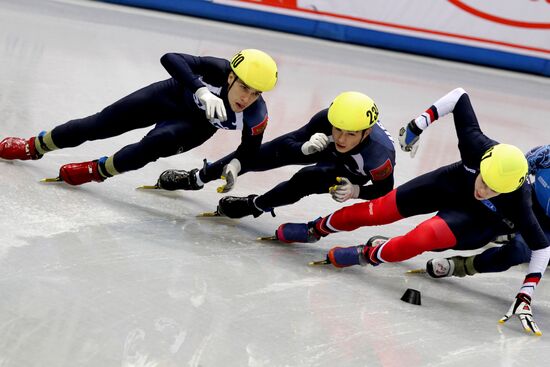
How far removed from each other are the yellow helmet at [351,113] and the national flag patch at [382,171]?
0.26 m

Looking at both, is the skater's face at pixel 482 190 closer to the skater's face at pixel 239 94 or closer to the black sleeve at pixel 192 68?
the skater's face at pixel 239 94

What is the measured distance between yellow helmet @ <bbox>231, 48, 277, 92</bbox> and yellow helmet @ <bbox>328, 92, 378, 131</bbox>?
1.22 feet

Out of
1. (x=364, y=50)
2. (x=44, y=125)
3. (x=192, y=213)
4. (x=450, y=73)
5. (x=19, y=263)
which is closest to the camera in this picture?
(x=19, y=263)

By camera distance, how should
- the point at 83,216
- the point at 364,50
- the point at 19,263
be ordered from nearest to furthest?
the point at 19,263
the point at 83,216
the point at 364,50

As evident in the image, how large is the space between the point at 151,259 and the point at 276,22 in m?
10.6

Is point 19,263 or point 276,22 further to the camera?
point 276,22

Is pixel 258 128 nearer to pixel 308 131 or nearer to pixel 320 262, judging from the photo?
pixel 308 131

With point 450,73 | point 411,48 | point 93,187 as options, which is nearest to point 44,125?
point 93,187

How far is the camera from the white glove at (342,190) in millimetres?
4426

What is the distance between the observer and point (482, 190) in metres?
4.03

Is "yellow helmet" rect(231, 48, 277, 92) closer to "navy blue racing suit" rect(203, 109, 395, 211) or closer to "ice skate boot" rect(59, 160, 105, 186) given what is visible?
"navy blue racing suit" rect(203, 109, 395, 211)

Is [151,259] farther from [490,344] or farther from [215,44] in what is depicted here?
[215,44]

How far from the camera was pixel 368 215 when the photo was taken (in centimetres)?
445

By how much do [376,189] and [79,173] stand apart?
5.44ft
